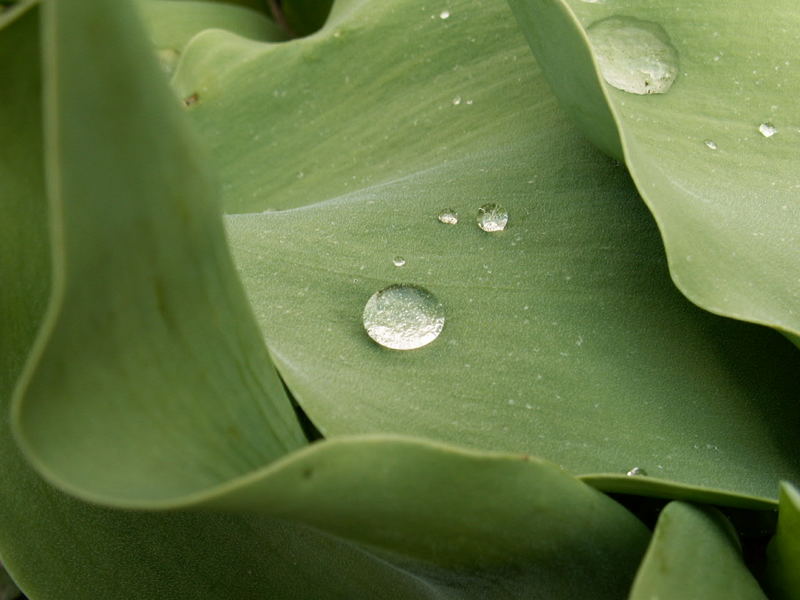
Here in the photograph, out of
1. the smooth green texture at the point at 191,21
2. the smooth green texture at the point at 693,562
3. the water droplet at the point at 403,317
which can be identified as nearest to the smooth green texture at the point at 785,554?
the smooth green texture at the point at 693,562

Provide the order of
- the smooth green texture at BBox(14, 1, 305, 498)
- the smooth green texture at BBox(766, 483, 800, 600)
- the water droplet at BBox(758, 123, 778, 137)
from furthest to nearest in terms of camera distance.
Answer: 1. the water droplet at BBox(758, 123, 778, 137)
2. the smooth green texture at BBox(766, 483, 800, 600)
3. the smooth green texture at BBox(14, 1, 305, 498)

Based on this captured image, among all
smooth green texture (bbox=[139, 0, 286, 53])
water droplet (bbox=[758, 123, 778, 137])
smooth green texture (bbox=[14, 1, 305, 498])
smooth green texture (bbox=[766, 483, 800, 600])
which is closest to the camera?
smooth green texture (bbox=[14, 1, 305, 498])

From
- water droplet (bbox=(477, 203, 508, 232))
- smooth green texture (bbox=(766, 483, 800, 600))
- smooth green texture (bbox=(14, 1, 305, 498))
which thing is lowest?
smooth green texture (bbox=(766, 483, 800, 600))

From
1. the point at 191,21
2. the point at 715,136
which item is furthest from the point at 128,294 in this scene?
the point at 191,21

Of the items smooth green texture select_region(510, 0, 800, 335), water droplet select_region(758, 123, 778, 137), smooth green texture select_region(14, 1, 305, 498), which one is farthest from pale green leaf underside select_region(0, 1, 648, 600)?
water droplet select_region(758, 123, 778, 137)

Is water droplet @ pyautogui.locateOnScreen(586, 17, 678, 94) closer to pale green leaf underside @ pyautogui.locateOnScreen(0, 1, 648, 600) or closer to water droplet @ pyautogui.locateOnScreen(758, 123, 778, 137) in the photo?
water droplet @ pyautogui.locateOnScreen(758, 123, 778, 137)

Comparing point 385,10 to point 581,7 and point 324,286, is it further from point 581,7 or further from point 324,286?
point 324,286

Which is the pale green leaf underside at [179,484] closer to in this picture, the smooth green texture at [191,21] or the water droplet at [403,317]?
the water droplet at [403,317]
